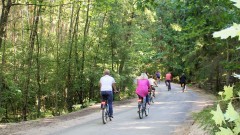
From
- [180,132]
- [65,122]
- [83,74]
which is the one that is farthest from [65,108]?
[180,132]

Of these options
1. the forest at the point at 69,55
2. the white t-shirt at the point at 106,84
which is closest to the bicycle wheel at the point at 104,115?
the white t-shirt at the point at 106,84

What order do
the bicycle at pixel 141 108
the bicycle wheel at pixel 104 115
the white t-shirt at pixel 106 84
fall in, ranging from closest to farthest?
the white t-shirt at pixel 106 84 → the bicycle wheel at pixel 104 115 → the bicycle at pixel 141 108

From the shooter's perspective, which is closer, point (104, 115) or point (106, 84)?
point (106, 84)

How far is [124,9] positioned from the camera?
2284cm

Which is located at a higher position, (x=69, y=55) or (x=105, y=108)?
(x=69, y=55)

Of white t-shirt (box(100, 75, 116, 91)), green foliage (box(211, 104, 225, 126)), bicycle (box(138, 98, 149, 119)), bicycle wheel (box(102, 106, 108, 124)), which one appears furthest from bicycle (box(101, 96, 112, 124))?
green foliage (box(211, 104, 225, 126))

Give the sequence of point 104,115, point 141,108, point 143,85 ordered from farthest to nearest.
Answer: point 141,108 < point 143,85 < point 104,115

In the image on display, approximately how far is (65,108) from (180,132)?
531 inches

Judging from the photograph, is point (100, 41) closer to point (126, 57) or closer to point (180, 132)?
point (126, 57)

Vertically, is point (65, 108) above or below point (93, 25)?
below

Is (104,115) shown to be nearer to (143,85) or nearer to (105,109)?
(105,109)

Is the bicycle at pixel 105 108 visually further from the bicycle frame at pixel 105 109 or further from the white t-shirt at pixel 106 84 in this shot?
the white t-shirt at pixel 106 84

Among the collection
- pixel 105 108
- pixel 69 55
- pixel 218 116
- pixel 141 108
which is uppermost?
pixel 69 55

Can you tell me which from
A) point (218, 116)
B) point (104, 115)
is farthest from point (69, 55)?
point (218, 116)
